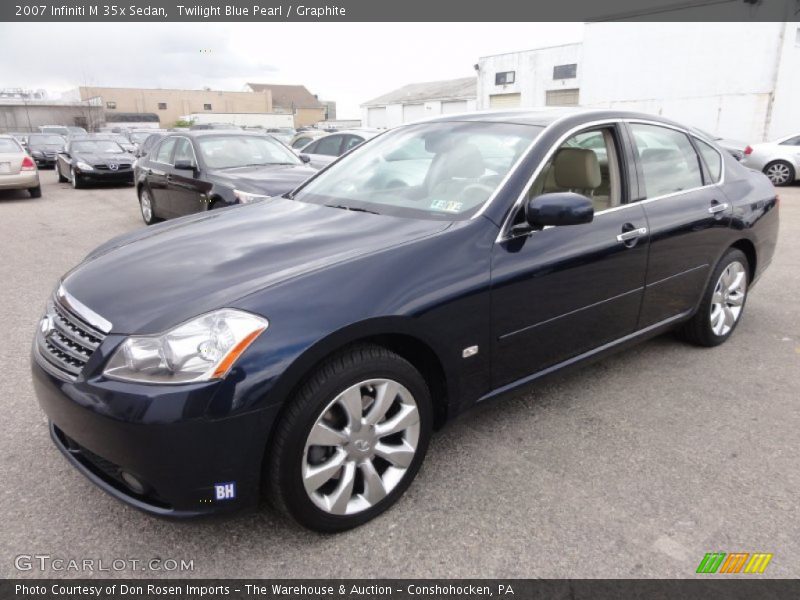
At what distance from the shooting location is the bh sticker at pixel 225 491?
80.7 inches

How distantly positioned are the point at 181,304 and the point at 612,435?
2.24 meters

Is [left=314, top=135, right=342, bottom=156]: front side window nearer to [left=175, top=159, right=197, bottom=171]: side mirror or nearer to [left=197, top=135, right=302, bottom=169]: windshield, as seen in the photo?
[left=197, top=135, right=302, bottom=169]: windshield

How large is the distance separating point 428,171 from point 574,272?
943 millimetres

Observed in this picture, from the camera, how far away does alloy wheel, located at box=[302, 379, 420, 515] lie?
2.22m

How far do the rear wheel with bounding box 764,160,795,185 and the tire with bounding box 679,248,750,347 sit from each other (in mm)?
12830

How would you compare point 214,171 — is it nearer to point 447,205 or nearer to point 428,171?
point 428,171

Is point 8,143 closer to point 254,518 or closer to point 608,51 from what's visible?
point 254,518

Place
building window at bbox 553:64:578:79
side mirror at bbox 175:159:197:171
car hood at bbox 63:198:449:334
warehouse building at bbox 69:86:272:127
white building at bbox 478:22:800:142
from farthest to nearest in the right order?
warehouse building at bbox 69:86:272:127, building window at bbox 553:64:578:79, white building at bbox 478:22:800:142, side mirror at bbox 175:159:197:171, car hood at bbox 63:198:449:334

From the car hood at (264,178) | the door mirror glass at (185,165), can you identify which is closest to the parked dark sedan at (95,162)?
the door mirror glass at (185,165)

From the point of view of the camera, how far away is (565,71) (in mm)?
33906

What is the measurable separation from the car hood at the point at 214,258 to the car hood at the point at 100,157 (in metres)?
13.9

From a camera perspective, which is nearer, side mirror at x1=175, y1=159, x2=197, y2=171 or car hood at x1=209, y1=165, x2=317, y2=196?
car hood at x1=209, y1=165, x2=317, y2=196

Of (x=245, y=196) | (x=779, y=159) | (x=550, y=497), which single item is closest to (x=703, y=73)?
(x=779, y=159)

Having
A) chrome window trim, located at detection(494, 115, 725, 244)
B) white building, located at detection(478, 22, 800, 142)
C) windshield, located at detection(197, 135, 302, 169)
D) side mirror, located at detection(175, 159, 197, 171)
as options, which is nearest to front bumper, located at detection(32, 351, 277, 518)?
chrome window trim, located at detection(494, 115, 725, 244)
